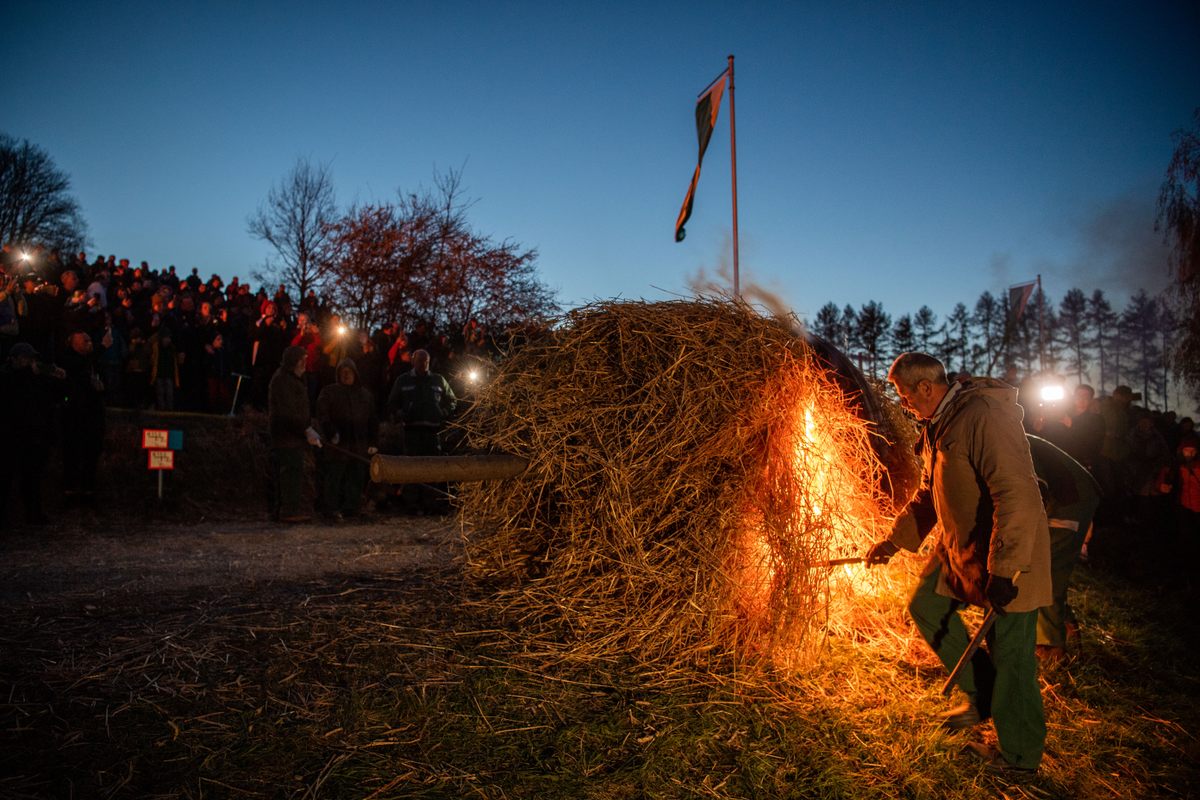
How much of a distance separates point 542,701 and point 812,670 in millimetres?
1580

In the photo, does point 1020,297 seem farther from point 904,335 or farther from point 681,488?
point 904,335

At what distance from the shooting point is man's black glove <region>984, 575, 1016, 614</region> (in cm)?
311

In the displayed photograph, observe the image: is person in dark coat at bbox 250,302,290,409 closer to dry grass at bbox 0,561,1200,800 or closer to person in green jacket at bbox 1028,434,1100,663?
dry grass at bbox 0,561,1200,800

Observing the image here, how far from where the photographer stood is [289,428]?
8.71 meters

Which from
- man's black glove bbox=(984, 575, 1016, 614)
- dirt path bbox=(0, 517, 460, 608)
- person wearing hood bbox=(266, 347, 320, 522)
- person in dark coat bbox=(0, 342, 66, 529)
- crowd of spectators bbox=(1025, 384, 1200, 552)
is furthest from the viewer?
crowd of spectators bbox=(1025, 384, 1200, 552)

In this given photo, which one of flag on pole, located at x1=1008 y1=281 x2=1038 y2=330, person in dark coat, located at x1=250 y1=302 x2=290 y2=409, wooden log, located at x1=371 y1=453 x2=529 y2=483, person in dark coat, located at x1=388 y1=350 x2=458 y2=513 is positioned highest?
flag on pole, located at x1=1008 y1=281 x2=1038 y2=330

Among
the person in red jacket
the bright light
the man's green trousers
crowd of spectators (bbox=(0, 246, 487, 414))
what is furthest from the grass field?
the bright light

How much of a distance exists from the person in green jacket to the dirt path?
4.10 meters

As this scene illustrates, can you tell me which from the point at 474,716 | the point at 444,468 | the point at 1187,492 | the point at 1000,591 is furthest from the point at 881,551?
the point at 1187,492

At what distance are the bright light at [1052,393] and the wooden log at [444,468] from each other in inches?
427

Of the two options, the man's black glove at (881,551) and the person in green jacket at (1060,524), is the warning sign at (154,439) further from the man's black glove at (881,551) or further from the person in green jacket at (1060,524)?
the person in green jacket at (1060,524)

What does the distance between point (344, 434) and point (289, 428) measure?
1051mm

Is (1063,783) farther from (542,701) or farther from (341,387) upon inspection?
(341,387)

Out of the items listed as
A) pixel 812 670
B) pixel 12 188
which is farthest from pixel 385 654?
pixel 12 188
